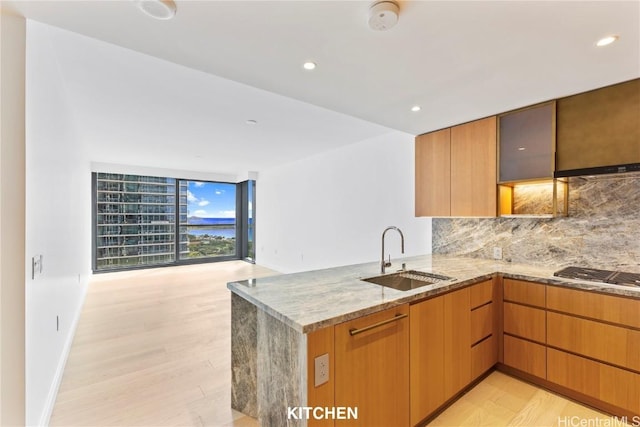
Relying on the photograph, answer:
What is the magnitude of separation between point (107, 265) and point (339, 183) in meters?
5.87

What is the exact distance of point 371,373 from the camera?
144 cm

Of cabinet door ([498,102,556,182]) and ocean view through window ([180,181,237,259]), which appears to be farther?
ocean view through window ([180,181,237,259])

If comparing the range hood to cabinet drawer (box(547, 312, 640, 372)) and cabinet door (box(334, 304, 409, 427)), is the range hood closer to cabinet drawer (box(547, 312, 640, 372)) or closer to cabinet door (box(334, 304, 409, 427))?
cabinet drawer (box(547, 312, 640, 372))

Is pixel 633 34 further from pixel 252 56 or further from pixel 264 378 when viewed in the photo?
pixel 264 378

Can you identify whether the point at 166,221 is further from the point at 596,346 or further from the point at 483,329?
the point at 596,346

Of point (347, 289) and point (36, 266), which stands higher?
point (36, 266)

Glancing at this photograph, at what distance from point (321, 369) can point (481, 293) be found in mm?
1575

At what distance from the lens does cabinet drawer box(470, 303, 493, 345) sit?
6.91 feet

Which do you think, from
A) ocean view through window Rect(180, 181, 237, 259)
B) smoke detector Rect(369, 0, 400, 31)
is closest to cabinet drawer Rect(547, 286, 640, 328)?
smoke detector Rect(369, 0, 400, 31)

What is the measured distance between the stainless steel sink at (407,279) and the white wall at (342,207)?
129cm

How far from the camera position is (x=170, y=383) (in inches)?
88.7

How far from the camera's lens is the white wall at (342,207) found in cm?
376

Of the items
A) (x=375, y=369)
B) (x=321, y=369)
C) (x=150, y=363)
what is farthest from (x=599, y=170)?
(x=150, y=363)

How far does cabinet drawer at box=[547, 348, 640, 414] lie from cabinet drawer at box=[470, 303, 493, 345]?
41cm
